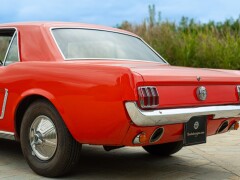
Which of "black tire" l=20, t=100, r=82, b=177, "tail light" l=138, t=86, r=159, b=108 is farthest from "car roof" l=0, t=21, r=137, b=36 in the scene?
"tail light" l=138, t=86, r=159, b=108

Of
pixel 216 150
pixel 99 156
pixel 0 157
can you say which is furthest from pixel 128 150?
pixel 0 157

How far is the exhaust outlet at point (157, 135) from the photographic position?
417 cm

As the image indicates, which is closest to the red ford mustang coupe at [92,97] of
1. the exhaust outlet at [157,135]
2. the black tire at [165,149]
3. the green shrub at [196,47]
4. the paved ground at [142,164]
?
the exhaust outlet at [157,135]

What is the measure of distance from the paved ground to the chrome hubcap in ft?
0.80

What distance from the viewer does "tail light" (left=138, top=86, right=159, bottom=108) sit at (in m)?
3.96

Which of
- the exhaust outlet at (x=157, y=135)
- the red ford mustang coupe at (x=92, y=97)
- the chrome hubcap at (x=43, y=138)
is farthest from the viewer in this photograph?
the chrome hubcap at (x=43, y=138)

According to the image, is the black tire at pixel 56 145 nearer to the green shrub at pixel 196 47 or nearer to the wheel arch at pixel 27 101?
the wheel arch at pixel 27 101

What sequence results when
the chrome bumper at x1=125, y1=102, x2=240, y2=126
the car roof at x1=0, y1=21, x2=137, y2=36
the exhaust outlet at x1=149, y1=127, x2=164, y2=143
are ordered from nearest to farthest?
the chrome bumper at x1=125, y1=102, x2=240, y2=126
the exhaust outlet at x1=149, y1=127, x2=164, y2=143
the car roof at x1=0, y1=21, x2=137, y2=36

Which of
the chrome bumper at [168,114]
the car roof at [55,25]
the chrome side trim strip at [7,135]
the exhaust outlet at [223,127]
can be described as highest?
the car roof at [55,25]

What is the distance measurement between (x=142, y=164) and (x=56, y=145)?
1.25 m

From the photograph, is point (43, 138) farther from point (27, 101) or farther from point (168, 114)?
point (168, 114)

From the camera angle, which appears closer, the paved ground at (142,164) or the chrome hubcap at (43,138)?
the chrome hubcap at (43,138)

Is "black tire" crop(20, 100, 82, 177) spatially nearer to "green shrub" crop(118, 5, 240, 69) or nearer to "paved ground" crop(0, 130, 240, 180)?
"paved ground" crop(0, 130, 240, 180)

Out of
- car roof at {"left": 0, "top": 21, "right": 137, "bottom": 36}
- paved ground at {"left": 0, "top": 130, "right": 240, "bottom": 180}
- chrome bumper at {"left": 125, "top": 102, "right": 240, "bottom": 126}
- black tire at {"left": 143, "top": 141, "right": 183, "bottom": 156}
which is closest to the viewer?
chrome bumper at {"left": 125, "top": 102, "right": 240, "bottom": 126}
